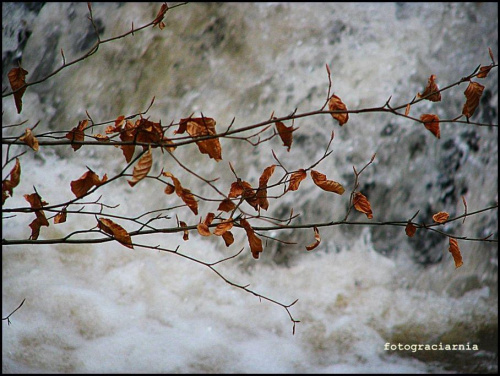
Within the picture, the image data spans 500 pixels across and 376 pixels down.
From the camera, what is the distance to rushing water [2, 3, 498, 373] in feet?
10.1

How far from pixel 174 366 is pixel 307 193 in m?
1.59

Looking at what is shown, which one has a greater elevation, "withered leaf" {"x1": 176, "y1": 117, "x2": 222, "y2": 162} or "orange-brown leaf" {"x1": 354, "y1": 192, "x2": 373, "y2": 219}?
"withered leaf" {"x1": 176, "y1": 117, "x2": 222, "y2": 162}

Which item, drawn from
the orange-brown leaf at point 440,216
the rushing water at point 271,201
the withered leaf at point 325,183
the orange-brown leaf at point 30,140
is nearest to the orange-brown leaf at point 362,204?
the withered leaf at point 325,183

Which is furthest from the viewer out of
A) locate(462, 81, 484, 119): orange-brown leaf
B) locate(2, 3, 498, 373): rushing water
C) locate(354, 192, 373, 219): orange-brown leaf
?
locate(2, 3, 498, 373): rushing water

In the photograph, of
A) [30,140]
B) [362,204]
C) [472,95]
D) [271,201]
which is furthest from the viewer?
[271,201]

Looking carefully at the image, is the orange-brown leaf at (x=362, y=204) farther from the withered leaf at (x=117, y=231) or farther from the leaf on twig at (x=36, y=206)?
the leaf on twig at (x=36, y=206)

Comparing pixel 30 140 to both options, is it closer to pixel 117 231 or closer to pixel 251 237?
pixel 117 231

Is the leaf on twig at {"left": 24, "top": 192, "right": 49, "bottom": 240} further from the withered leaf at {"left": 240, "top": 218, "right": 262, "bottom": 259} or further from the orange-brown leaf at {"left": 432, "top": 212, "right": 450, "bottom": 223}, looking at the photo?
the orange-brown leaf at {"left": 432, "top": 212, "right": 450, "bottom": 223}

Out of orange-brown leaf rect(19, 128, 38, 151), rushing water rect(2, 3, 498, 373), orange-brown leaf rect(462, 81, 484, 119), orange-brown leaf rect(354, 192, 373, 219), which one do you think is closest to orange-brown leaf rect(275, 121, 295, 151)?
orange-brown leaf rect(354, 192, 373, 219)

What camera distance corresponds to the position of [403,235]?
385 cm

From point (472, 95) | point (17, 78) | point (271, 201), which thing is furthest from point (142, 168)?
point (271, 201)

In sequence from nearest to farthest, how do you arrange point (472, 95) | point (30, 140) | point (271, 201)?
1. point (30, 140)
2. point (472, 95)
3. point (271, 201)

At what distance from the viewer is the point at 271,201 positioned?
151 inches

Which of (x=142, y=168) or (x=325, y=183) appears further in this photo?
(x=325, y=183)
